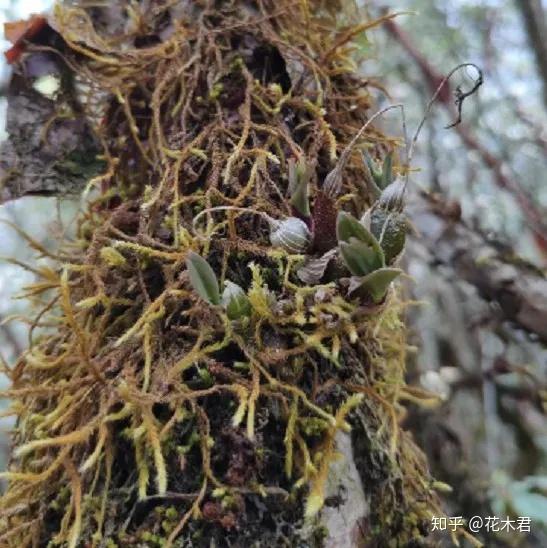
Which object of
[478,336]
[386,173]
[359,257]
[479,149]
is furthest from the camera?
[479,149]

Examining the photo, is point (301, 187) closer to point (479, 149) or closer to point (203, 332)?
point (203, 332)

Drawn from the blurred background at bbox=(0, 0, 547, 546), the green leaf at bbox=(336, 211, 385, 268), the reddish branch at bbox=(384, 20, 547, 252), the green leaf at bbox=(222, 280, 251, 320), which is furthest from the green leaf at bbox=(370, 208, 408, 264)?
the reddish branch at bbox=(384, 20, 547, 252)

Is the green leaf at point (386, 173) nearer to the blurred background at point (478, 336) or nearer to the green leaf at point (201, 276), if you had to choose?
the green leaf at point (201, 276)

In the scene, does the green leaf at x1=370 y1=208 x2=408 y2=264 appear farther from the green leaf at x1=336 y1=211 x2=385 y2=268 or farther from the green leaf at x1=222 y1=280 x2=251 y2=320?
the green leaf at x1=222 y1=280 x2=251 y2=320

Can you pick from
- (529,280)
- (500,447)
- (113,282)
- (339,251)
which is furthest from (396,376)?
(500,447)

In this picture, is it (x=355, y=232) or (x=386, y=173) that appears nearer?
(x=355, y=232)

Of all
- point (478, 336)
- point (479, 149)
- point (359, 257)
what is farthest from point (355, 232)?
point (479, 149)

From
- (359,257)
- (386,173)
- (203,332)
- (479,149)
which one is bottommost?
(203,332)
